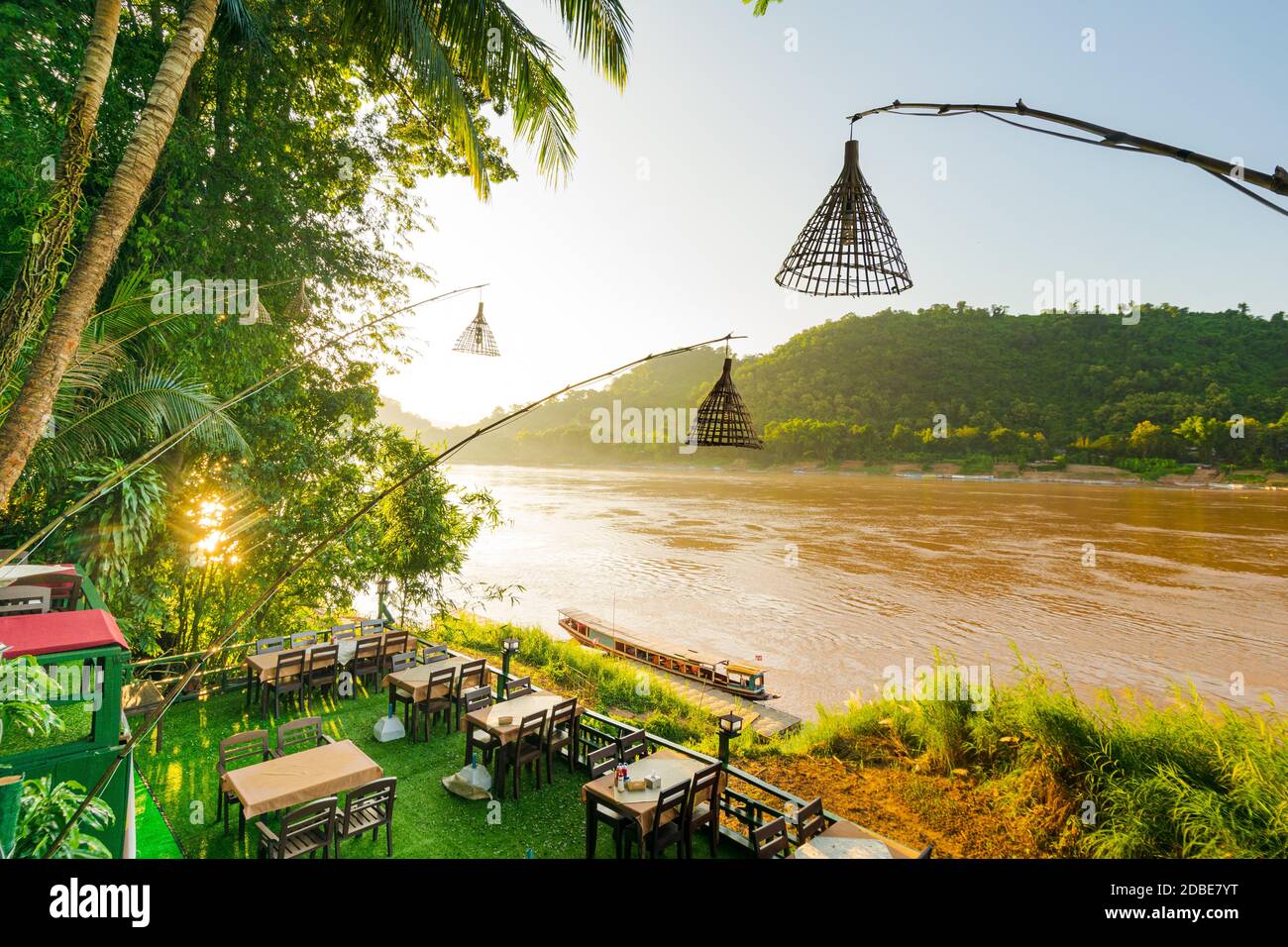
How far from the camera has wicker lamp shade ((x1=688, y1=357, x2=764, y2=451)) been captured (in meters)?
5.27

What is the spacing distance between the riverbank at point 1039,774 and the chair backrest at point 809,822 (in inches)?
82.5

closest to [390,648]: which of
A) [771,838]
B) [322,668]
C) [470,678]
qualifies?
[322,668]

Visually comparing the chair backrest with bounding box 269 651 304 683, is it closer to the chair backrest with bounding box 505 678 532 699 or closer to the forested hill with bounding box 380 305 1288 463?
the chair backrest with bounding box 505 678 532 699

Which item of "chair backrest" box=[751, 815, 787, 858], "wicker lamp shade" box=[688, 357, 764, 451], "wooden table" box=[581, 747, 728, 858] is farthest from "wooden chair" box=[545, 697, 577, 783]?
"wicker lamp shade" box=[688, 357, 764, 451]

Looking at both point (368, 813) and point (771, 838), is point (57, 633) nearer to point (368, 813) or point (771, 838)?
point (368, 813)

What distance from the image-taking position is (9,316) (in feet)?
6.90

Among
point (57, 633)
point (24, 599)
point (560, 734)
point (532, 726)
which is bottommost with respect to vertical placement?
point (560, 734)

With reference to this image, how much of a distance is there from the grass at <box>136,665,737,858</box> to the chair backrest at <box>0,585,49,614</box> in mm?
1897

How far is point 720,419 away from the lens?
5293 millimetres

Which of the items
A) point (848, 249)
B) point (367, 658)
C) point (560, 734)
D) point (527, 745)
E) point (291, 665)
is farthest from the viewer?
point (367, 658)

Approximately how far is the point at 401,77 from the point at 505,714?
7.73 meters

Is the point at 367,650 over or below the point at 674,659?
over

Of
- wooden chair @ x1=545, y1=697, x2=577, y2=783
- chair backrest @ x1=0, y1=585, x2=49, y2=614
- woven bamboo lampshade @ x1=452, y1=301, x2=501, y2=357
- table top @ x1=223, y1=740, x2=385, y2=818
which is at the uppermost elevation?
woven bamboo lampshade @ x1=452, y1=301, x2=501, y2=357

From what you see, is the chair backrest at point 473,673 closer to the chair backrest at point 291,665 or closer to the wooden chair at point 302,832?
the chair backrest at point 291,665
